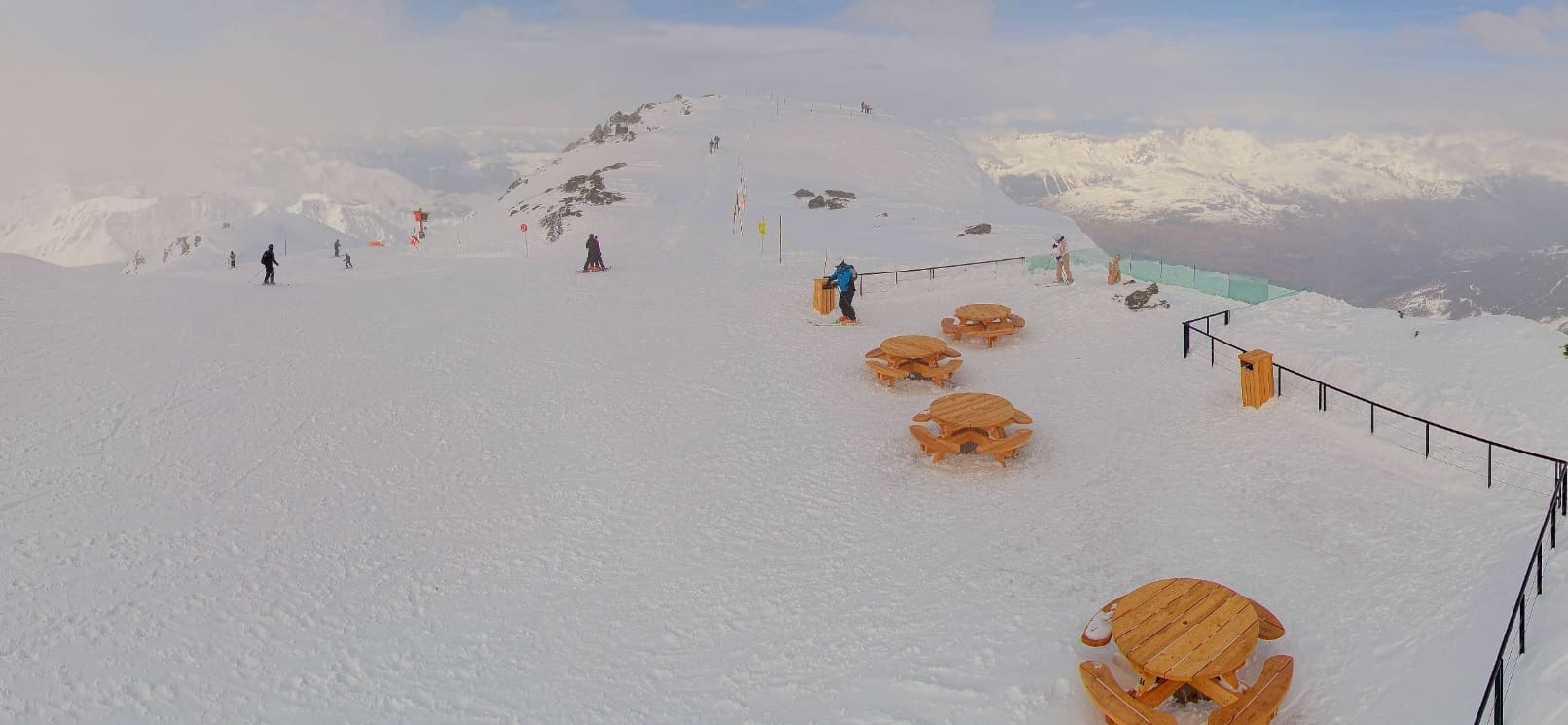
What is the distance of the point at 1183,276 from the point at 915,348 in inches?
411

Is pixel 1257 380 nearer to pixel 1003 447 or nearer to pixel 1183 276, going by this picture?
pixel 1003 447

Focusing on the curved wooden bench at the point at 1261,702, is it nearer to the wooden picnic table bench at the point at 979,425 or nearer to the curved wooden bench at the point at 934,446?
the wooden picnic table bench at the point at 979,425

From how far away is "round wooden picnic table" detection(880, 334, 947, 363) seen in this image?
1900 centimetres

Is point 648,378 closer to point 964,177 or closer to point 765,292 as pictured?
point 765,292

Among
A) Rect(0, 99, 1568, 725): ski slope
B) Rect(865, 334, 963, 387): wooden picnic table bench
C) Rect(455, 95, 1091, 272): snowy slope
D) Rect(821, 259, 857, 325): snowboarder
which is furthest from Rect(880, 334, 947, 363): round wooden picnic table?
Rect(455, 95, 1091, 272): snowy slope

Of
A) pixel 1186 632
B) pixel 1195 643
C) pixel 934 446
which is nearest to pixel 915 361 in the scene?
pixel 934 446

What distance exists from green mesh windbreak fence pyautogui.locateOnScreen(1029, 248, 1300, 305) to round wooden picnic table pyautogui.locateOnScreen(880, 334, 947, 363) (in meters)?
Answer: 7.98

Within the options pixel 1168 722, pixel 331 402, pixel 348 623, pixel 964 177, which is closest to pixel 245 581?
pixel 348 623

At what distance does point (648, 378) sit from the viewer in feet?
64.9

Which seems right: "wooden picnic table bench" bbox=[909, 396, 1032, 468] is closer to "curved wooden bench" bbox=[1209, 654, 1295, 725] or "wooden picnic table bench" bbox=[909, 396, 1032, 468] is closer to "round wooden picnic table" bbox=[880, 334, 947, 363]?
"round wooden picnic table" bbox=[880, 334, 947, 363]

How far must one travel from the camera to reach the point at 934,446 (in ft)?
50.2

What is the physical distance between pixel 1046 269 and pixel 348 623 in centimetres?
2357

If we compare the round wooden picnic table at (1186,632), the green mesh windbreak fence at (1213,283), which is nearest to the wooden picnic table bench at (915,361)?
the green mesh windbreak fence at (1213,283)

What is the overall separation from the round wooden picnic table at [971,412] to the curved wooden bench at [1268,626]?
19.6ft
